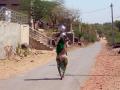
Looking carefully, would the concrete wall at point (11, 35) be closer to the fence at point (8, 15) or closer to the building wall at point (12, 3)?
the fence at point (8, 15)

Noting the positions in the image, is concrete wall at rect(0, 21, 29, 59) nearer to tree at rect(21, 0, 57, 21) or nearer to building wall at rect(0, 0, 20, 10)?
tree at rect(21, 0, 57, 21)

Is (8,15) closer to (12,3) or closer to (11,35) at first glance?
(11,35)

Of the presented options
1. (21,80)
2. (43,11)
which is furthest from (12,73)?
(43,11)

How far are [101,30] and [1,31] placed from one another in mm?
142286

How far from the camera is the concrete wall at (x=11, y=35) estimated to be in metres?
27.6

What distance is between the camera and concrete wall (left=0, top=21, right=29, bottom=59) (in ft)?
90.6

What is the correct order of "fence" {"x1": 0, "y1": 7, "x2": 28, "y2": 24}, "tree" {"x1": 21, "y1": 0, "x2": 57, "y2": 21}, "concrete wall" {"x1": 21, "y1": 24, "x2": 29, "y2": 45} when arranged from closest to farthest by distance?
1. "fence" {"x1": 0, "y1": 7, "x2": 28, "y2": 24}
2. "concrete wall" {"x1": 21, "y1": 24, "x2": 29, "y2": 45}
3. "tree" {"x1": 21, "y1": 0, "x2": 57, "y2": 21}

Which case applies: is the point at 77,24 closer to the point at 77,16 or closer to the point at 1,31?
the point at 77,16

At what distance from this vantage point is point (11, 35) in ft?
99.2

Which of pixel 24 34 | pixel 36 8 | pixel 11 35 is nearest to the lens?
pixel 11 35

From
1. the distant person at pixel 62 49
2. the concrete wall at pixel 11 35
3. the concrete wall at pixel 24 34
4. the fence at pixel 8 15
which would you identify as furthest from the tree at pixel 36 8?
the distant person at pixel 62 49

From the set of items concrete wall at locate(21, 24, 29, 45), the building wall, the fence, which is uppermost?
the building wall

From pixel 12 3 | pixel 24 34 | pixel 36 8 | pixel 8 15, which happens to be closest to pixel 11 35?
pixel 8 15

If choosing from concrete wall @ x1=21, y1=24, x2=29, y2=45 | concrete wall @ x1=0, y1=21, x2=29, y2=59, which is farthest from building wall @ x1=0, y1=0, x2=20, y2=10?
concrete wall @ x1=0, y1=21, x2=29, y2=59
